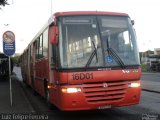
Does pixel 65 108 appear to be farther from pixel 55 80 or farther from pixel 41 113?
pixel 41 113

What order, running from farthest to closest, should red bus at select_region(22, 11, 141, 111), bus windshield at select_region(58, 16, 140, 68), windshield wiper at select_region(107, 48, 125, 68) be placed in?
windshield wiper at select_region(107, 48, 125, 68) → bus windshield at select_region(58, 16, 140, 68) → red bus at select_region(22, 11, 141, 111)

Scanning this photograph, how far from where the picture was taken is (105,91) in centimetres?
1067

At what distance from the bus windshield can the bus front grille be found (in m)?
0.51

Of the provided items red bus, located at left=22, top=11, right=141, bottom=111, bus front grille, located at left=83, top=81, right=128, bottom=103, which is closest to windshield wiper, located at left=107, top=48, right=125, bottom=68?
red bus, located at left=22, top=11, right=141, bottom=111

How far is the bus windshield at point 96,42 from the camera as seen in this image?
10.7 meters

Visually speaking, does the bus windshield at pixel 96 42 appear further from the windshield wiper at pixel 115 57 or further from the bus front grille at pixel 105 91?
the bus front grille at pixel 105 91

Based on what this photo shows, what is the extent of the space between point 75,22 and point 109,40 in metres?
1.06

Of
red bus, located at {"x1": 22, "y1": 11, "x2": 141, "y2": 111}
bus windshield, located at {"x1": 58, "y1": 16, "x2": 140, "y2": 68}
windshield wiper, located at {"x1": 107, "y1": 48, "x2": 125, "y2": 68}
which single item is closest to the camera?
red bus, located at {"x1": 22, "y1": 11, "x2": 141, "y2": 111}

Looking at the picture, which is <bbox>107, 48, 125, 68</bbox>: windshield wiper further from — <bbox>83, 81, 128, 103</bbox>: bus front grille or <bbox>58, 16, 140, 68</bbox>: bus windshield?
<bbox>83, 81, 128, 103</bbox>: bus front grille

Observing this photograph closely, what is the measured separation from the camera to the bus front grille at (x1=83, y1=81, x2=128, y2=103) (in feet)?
34.8

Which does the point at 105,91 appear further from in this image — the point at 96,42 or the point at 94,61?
the point at 96,42

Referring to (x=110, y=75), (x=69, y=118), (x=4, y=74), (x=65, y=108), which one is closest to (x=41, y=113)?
(x=69, y=118)

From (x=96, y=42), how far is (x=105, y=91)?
136 centimetres

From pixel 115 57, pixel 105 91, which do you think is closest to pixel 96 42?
pixel 115 57
